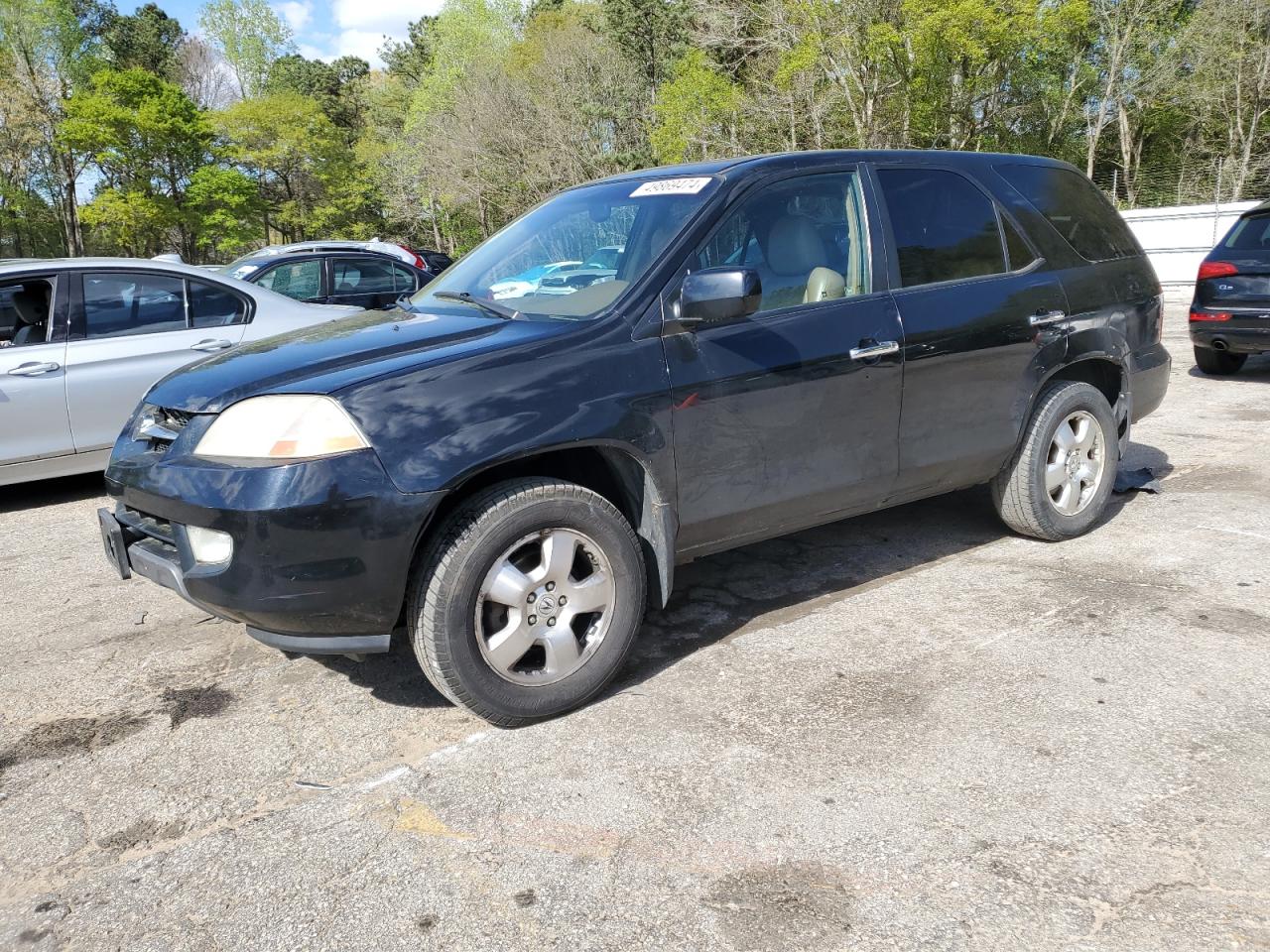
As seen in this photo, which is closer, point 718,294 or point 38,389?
point 718,294

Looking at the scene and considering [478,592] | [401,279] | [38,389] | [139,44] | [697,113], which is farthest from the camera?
[139,44]

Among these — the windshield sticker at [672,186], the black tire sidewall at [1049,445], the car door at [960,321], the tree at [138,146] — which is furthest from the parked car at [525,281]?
the tree at [138,146]

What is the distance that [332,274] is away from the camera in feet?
36.0

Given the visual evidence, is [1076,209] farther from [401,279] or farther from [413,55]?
[413,55]

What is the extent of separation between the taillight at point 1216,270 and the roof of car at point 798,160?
5.28 metres

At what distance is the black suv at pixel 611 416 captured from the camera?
292 cm

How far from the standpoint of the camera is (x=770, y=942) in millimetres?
2201

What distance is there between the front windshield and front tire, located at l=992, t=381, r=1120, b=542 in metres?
1.99

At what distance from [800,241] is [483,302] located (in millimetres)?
1229

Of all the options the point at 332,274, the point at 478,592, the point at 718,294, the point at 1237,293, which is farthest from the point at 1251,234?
the point at 332,274

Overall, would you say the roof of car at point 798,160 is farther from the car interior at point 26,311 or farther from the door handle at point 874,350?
the car interior at point 26,311

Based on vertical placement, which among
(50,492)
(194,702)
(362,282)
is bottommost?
(50,492)

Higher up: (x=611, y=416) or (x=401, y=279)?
(x=401, y=279)

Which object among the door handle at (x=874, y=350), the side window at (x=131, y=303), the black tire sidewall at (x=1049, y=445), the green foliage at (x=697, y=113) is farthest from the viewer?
the green foliage at (x=697, y=113)
